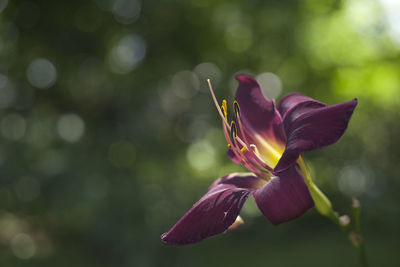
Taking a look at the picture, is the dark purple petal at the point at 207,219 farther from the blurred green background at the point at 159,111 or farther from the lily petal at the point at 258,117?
the blurred green background at the point at 159,111

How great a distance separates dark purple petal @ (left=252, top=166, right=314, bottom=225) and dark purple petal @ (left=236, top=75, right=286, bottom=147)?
13.2 inches

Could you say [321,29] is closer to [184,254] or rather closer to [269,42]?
[269,42]

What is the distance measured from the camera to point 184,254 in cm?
503

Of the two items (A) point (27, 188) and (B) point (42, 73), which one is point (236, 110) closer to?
(A) point (27, 188)

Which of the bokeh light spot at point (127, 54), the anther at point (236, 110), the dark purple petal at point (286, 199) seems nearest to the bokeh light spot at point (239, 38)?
the bokeh light spot at point (127, 54)

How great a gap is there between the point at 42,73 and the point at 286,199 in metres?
5.45

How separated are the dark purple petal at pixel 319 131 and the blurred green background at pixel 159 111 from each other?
10.8 feet

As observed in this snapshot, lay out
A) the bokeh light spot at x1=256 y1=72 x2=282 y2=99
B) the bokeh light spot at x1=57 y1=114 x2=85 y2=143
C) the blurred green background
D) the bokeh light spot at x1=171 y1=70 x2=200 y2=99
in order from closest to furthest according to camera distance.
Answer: the blurred green background < the bokeh light spot at x1=57 y1=114 x2=85 y2=143 < the bokeh light spot at x1=171 y1=70 x2=200 y2=99 < the bokeh light spot at x1=256 y1=72 x2=282 y2=99

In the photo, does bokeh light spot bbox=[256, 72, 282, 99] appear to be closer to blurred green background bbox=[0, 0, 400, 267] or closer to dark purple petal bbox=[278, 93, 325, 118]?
blurred green background bbox=[0, 0, 400, 267]

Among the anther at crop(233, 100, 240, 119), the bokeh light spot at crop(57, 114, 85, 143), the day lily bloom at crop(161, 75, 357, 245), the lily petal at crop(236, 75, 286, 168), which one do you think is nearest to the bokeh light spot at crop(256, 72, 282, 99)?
the bokeh light spot at crop(57, 114, 85, 143)

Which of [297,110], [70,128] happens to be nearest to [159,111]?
[70,128]

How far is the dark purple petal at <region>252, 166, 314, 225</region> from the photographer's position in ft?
3.03

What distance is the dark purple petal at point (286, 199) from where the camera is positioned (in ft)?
3.03

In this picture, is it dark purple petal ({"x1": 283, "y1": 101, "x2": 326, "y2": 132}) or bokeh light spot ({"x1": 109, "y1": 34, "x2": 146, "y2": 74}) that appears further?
bokeh light spot ({"x1": 109, "y1": 34, "x2": 146, "y2": 74})
